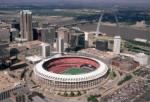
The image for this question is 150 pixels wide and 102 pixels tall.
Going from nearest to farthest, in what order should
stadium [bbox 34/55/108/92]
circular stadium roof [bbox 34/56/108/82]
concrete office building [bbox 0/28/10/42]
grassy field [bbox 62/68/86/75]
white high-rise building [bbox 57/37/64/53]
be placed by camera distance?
circular stadium roof [bbox 34/56/108/82], stadium [bbox 34/55/108/92], grassy field [bbox 62/68/86/75], white high-rise building [bbox 57/37/64/53], concrete office building [bbox 0/28/10/42]

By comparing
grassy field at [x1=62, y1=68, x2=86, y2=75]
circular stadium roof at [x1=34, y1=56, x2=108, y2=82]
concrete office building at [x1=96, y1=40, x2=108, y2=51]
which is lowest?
grassy field at [x1=62, y1=68, x2=86, y2=75]

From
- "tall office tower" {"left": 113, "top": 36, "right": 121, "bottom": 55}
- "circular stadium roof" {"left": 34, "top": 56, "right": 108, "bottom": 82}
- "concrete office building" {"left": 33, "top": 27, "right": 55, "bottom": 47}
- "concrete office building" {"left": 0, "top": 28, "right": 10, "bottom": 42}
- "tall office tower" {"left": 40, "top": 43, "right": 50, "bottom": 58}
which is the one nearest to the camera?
"circular stadium roof" {"left": 34, "top": 56, "right": 108, "bottom": 82}


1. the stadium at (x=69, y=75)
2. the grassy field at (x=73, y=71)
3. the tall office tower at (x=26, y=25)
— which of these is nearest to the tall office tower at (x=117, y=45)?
the stadium at (x=69, y=75)

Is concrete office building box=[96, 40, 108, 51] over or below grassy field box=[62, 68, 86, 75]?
over

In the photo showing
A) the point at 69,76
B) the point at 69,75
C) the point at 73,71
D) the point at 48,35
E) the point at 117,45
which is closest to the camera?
the point at 69,76

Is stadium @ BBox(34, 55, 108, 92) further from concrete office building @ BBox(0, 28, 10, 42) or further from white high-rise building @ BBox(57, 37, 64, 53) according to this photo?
concrete office building @ BBox(0, 28, 10, 42)

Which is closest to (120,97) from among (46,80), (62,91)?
(62,91)

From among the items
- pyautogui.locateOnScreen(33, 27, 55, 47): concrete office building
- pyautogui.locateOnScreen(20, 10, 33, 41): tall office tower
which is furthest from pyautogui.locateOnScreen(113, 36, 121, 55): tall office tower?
pyautogui.locateOnScreen(20, 10, 33, 41): tall office tower

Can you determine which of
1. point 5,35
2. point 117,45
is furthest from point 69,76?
point 5,35

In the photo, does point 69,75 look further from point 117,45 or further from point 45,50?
point 117,45
